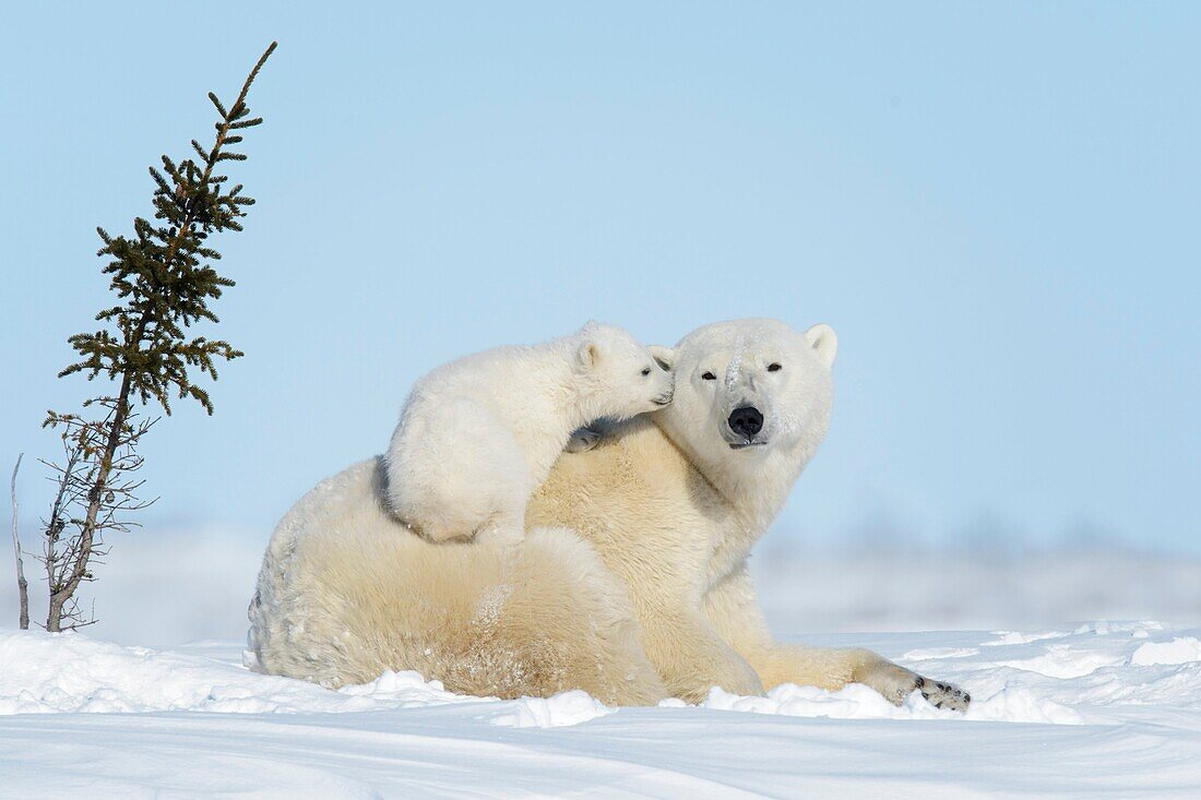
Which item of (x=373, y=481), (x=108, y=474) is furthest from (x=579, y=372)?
(x=108, y=474)

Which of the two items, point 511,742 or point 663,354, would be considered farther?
point 663,354

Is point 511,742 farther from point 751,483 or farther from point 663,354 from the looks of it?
point 663,354

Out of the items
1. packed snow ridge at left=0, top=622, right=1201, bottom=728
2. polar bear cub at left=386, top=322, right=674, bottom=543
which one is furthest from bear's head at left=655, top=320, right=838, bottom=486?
packed snow ridge at left=0, top=622, right=1201, bottom=728

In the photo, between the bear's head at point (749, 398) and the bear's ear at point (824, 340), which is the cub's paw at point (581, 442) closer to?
the bear's head at point (749, 398)

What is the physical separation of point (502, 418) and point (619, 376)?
2.24 ft

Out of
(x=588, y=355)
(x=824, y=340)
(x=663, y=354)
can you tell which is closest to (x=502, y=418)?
(x=588, y=355)

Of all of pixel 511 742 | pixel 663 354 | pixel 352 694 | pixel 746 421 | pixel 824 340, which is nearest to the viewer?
pixel 511 742

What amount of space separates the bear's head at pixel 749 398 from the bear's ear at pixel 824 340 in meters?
0.22

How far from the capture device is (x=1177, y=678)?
6.32 metres

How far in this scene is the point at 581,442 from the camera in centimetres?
559

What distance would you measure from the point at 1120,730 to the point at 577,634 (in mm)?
1851

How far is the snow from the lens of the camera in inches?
104

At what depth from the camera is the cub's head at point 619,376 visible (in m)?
5.46

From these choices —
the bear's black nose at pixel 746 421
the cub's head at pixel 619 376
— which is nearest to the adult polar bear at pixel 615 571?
the bear's black nose at pixel 746 421
